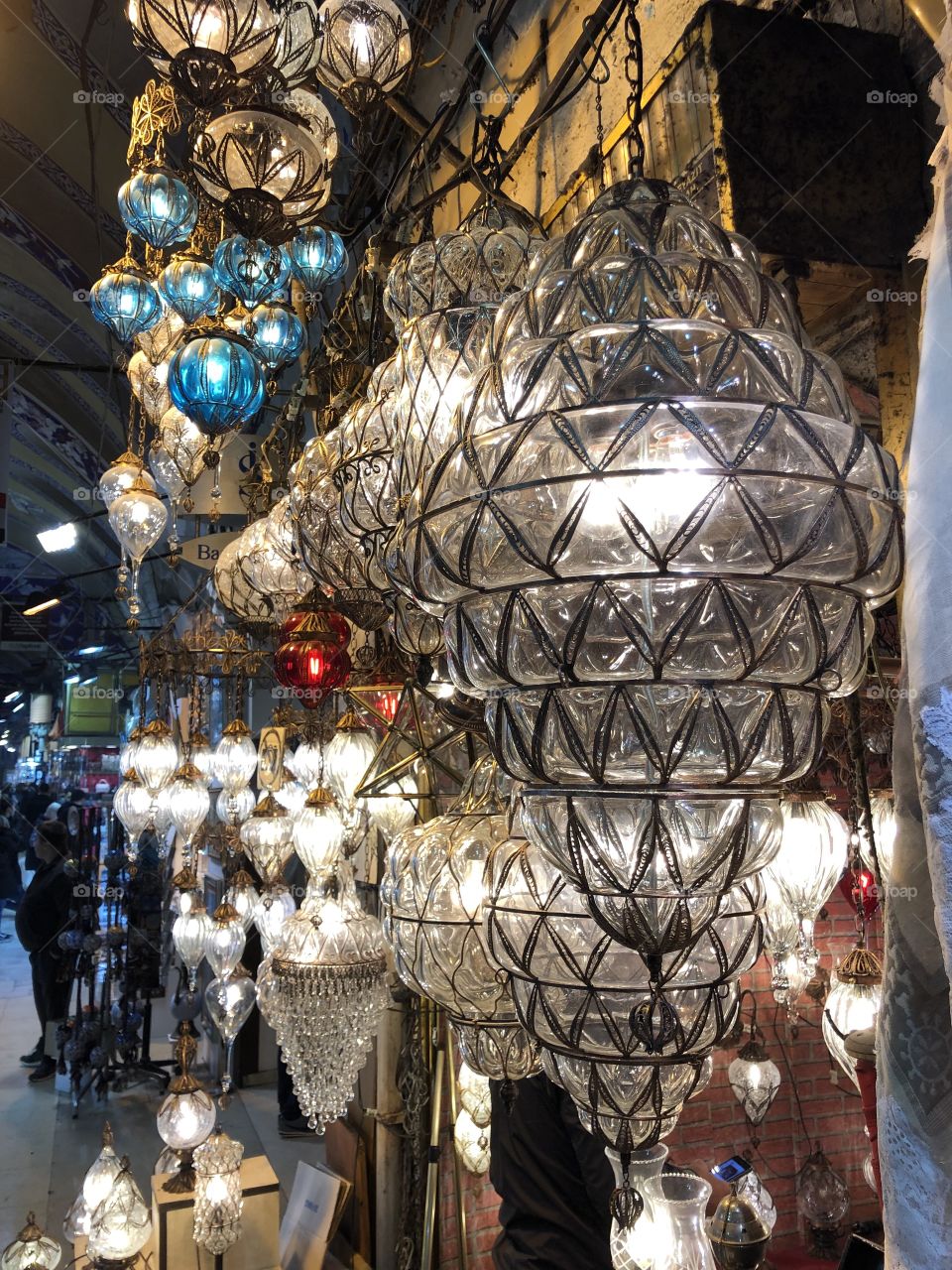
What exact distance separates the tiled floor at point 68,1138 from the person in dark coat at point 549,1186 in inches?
92.9

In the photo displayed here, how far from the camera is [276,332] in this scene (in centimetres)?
227

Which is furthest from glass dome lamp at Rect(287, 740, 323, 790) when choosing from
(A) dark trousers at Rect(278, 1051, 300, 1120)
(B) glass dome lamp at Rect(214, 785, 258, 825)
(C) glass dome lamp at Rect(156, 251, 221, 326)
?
(A) dark trousers at Rect(278, 1051, 300, 1120)

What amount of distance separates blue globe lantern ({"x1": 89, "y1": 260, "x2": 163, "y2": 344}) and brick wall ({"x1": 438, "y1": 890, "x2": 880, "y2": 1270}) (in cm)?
250

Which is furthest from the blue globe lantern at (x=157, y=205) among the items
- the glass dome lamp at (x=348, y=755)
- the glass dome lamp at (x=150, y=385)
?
the glass dome lamp at (x=348, y=755)

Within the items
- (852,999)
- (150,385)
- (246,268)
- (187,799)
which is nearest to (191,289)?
(246,268)

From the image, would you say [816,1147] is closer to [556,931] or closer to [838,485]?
[556,931]

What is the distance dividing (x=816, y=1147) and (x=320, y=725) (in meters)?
1.95

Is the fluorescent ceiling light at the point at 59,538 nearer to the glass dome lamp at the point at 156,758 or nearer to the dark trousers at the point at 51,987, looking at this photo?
the dark trousers at the point at 51,987

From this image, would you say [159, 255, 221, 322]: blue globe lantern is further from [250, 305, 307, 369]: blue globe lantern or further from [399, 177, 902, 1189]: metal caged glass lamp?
[399, 177, 902, 1189]: metal caged glass lamp

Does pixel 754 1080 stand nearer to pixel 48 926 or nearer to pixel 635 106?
pixel 635 106

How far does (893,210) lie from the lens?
124 cm

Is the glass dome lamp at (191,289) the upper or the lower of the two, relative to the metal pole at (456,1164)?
upper

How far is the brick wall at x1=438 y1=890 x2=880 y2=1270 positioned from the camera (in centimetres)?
269

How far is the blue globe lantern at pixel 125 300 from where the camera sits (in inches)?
95.9
